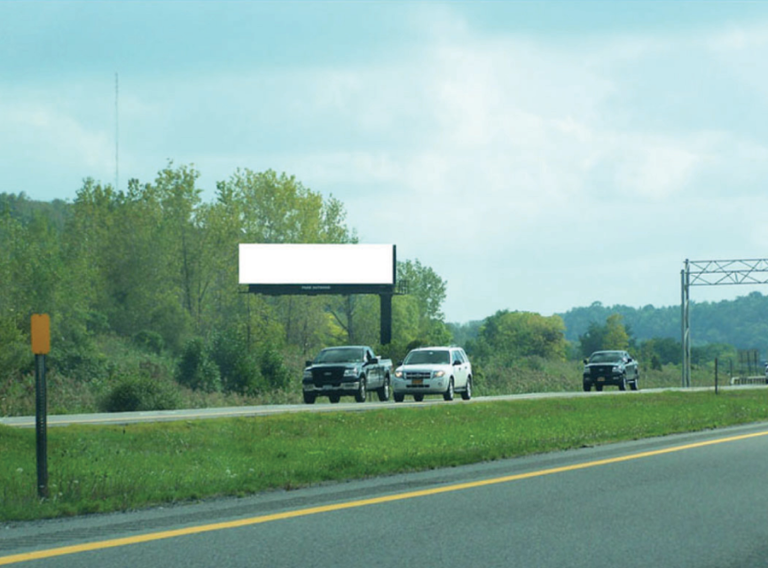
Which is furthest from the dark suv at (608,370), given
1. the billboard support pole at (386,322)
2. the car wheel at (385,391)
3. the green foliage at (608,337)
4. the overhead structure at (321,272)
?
the green foliage at (608,337)

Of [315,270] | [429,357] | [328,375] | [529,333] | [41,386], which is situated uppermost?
[315,270]

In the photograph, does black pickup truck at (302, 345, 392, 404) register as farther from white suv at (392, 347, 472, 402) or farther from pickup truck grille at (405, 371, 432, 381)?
pickup truck grille at (405, 371, 432, 381)

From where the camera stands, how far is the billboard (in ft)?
211

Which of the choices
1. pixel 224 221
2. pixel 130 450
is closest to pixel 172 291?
pixel 224 221

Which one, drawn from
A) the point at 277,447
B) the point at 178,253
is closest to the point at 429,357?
the point at 277,447

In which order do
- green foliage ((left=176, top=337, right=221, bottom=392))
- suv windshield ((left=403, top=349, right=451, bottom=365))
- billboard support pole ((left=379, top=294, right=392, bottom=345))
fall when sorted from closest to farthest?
suv windshield ((left=403, top=349, right=451, bottom=365)), green foliage ((left=176, top=337, right=221, bottom=392)), billboard support pole ((left=379, top=294, right=392, bottom=345))

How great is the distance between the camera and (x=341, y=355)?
39.0 meters

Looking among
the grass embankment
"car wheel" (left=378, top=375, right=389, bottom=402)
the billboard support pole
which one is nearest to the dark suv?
the billboard support pole

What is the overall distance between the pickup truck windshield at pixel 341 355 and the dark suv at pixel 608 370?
18168 millimetres

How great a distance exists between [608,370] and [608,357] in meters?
1.42

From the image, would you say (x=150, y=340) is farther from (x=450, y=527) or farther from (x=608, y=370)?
(x=450, y=527)

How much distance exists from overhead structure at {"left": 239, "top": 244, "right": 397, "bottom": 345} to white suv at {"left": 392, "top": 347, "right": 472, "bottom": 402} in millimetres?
24088

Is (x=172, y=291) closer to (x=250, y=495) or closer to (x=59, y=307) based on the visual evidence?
(x=59, y=307)

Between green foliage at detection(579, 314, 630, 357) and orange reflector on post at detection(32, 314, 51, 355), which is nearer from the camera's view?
orange reflector on post at detection(32, 314, 51, 355)
